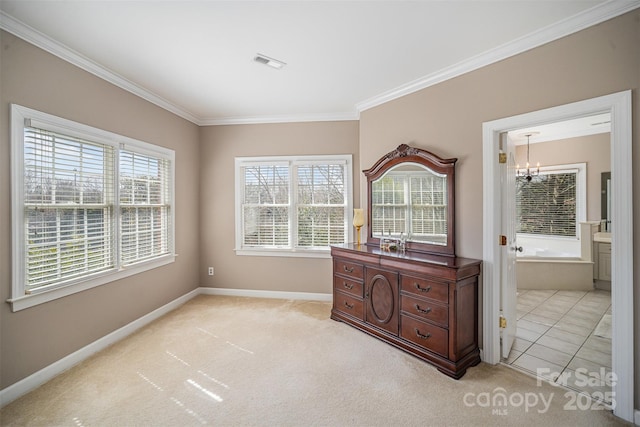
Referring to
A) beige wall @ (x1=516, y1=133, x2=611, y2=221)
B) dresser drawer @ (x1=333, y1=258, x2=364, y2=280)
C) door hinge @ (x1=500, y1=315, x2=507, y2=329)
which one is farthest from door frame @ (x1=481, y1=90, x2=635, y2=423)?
beige wall @ (x1=516, y1=133, x2=611, y2=221)

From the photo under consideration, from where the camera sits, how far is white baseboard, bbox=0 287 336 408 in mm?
2130

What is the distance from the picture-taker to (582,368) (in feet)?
8.05

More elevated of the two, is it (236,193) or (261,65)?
(261,65)

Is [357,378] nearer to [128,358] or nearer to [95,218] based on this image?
[128,358]

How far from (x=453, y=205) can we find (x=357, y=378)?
5.90 feet

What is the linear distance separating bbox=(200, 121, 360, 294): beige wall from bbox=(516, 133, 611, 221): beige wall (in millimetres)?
4095

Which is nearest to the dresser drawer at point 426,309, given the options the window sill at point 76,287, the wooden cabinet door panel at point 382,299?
the wooden cabinet door panel at point 382,299

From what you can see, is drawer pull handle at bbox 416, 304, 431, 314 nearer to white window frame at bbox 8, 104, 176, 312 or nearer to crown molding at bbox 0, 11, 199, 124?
white window frame at bbox 8, 104, 176, 312

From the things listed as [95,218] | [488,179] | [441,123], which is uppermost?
[441,123]

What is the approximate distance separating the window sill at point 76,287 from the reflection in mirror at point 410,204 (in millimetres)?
2750

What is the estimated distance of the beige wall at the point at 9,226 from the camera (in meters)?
2.07

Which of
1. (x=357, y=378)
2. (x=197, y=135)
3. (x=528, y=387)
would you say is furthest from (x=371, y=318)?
(x=197, y=135)

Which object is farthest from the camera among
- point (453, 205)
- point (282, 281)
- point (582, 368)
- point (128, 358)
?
point (282, 281)

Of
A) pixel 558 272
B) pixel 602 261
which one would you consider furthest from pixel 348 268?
pixel 602 261
